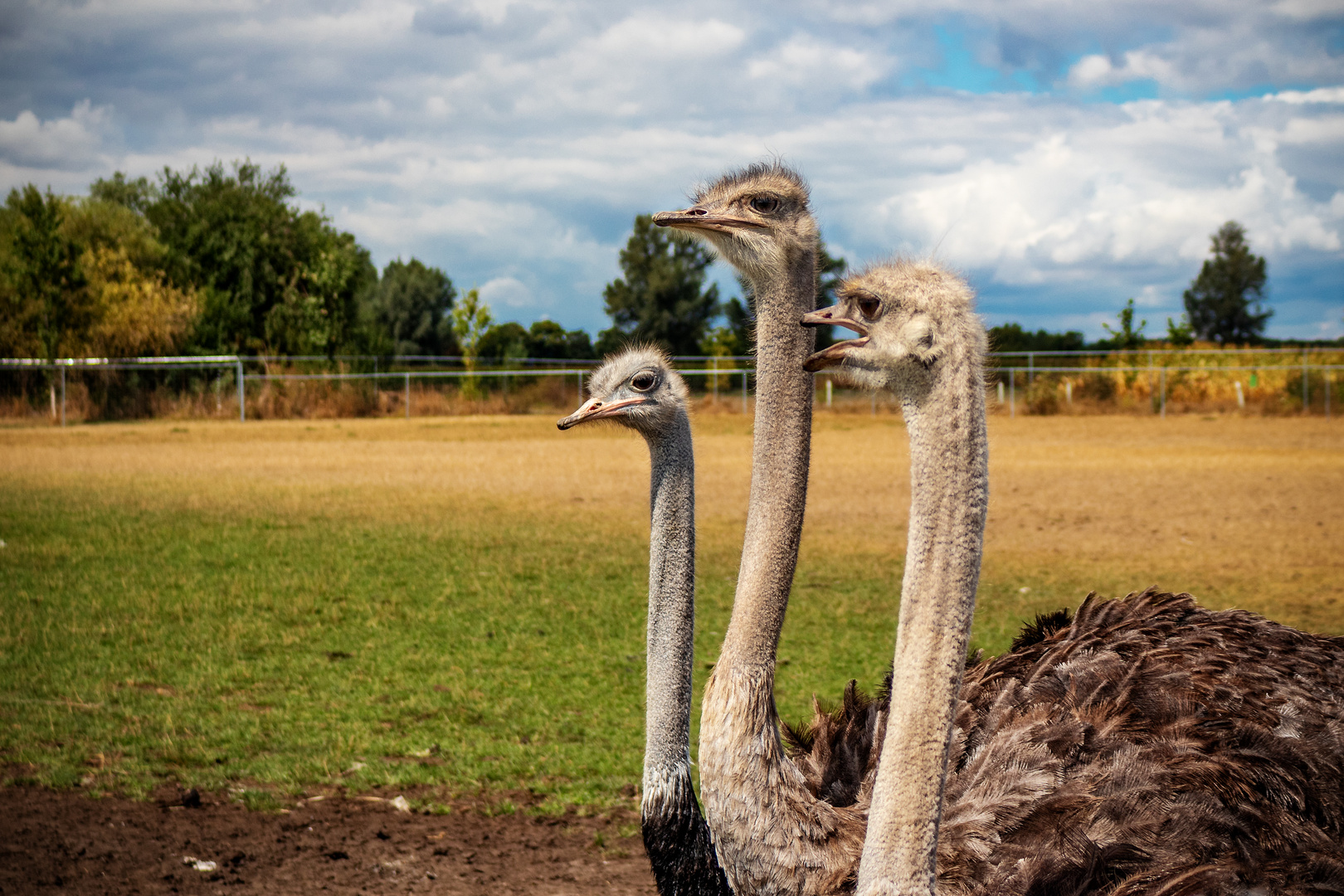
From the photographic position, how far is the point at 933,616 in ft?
6.91

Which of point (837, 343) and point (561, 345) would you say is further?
point (561, 345)

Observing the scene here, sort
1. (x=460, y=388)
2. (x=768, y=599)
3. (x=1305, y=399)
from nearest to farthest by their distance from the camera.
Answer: (x=768, y=599) < (x=1305, y=399) < (x=460, y=388)

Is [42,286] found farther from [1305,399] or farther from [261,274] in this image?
[1305,399]

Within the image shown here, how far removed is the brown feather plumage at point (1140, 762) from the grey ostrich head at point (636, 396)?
1.05 m

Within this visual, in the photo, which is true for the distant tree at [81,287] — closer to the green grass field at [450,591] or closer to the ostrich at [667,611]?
the green grass field at [450,591]

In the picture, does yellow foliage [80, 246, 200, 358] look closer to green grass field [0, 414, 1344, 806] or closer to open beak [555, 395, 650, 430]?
green grass field [0, 414, 1344, 806]

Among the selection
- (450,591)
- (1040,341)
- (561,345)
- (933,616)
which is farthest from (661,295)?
(933,616)

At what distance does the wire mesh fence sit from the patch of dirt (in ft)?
81.7

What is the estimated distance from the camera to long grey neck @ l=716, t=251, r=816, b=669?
116 inches

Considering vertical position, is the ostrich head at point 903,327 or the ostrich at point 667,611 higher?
the ostrich head at point 903,327

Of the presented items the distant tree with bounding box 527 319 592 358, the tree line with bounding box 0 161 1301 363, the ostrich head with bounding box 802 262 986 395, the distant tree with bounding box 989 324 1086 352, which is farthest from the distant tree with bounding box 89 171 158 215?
the ostrich head with bounding box 802 262 986 395

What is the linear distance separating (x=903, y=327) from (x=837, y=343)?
13 centimetres

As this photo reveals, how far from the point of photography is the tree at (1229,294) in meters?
64.6

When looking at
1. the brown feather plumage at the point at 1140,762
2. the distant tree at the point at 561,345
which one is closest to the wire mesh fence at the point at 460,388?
the distant tree at the point at 561,345
